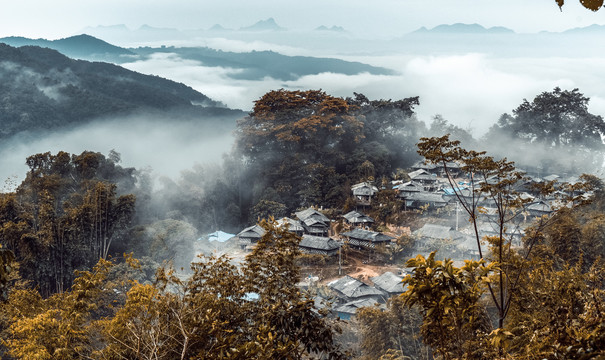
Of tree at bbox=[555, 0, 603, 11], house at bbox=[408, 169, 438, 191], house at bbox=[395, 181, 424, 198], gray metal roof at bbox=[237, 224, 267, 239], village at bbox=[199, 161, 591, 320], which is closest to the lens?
tree at bbox=[555, 0, 603, 11]

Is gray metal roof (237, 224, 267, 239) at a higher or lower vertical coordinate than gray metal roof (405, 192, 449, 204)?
lower

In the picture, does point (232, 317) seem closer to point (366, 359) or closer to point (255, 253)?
point (255, 253)

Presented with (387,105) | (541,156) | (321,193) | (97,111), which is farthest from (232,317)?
(97,111)

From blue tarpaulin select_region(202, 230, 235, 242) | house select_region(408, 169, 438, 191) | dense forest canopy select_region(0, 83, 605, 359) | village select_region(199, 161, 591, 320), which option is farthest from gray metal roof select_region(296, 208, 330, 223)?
house select_region(408, 169, 438, 191)

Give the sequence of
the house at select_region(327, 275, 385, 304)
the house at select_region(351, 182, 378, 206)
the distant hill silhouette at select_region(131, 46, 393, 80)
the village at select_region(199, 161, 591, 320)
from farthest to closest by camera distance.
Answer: the distant hill silhouette at select_region(131, 46, 393, 80) → the house at select_region(351, 182, 378, 206) → the village at select_region(199, 161, 591, 320) → the house at select_region(327, 275, 385, 304)

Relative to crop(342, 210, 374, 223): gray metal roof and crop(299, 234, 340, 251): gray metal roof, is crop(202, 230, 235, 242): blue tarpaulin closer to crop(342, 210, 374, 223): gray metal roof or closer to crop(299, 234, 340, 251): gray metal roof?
crop(299, 234, 340, 251): gray metal roof

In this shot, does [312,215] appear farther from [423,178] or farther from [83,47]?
[83,47]

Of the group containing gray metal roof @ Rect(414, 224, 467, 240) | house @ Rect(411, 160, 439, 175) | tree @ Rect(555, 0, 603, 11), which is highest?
tree @ Rect(555, 0, 603, 11)
